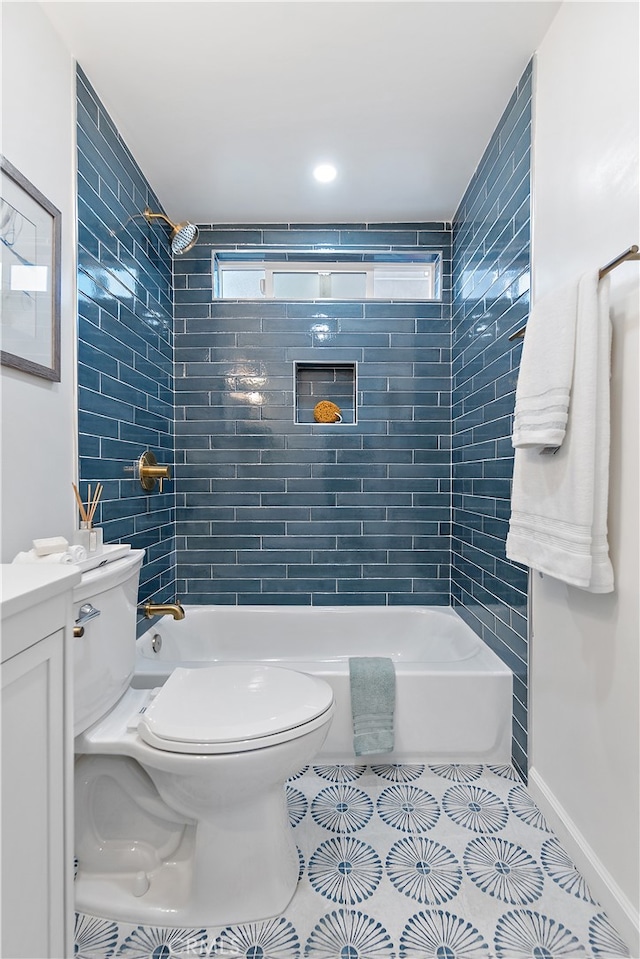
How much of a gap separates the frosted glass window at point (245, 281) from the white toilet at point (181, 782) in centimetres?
201

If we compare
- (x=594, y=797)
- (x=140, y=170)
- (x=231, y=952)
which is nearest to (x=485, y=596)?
(x=594, y=797)

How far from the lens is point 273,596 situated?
2.90 meters

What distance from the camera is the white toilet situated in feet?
4.11

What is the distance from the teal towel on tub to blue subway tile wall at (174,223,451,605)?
36.2 inches

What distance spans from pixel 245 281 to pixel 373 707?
2.41 m

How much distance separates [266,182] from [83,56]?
0.92m

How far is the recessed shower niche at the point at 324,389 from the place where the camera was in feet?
9.66

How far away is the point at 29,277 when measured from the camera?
55.8 inches

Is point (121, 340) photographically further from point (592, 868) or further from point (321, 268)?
point (592, 868)

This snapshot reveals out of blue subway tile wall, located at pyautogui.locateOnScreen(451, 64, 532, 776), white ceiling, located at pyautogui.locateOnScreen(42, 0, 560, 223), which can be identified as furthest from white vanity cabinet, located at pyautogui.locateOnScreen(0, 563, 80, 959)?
white ceiling, located at pyautogui.locateOnScreen(42, 0, 560, 223)

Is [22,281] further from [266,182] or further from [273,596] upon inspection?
[273,596]

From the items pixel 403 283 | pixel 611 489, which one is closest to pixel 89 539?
pixel 611 489

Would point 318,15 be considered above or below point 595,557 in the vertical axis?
above

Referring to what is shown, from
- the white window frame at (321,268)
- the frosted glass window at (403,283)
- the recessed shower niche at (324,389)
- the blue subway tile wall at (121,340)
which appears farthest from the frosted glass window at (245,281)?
the frosted glass window at (403,283)
